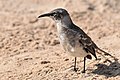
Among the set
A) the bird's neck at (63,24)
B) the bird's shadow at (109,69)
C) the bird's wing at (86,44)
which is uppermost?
the bird's neck at (63,24)

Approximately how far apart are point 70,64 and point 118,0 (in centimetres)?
525

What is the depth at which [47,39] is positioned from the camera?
10188 mm

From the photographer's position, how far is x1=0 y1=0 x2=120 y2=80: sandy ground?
799cm

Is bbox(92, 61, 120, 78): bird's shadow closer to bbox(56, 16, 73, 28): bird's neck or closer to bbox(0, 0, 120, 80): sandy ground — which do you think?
bbox(0, 0, 120, 80): sandy ground

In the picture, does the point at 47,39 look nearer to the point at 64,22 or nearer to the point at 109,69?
the point at 64,22

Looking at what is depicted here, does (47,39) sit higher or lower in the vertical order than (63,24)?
lower

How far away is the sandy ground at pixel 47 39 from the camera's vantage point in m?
7.99

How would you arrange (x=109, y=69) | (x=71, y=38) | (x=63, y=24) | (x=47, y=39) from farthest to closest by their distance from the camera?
1. (x=47, y=39)
2. (x=109, y=69)
3. (x=63, y=24)
4. (x=71, y=38)

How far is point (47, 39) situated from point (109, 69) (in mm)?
2620

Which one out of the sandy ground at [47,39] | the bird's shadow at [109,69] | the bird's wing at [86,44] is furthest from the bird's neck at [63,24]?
the bird's shadow at [109,69]

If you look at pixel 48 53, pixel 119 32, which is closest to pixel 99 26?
pixel 119 32

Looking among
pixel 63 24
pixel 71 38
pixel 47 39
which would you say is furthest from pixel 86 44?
pixel 47 39

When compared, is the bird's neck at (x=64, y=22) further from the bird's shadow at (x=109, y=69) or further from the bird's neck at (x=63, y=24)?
the bird's shadow at (x=109, y=69)

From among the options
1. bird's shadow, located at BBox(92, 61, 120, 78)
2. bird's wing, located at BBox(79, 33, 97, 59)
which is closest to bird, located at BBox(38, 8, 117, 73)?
bird's wing, located at BBox(79, 33, 97, 59)
